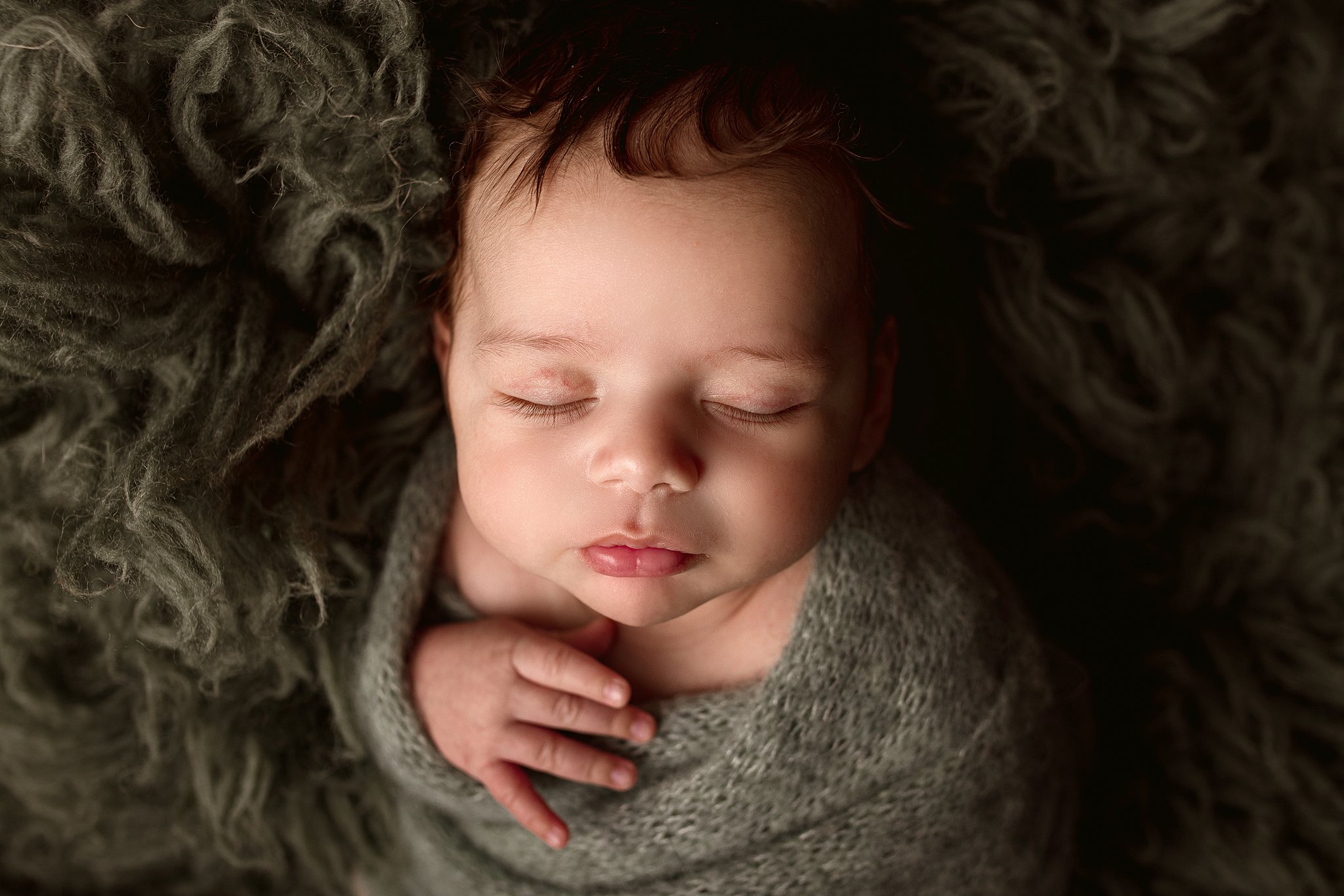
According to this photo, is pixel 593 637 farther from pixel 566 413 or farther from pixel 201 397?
pixel 201 397

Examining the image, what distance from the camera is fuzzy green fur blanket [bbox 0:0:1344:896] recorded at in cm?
81

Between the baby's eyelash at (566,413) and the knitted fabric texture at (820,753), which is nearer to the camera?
the baby's eyelash at (566,413)

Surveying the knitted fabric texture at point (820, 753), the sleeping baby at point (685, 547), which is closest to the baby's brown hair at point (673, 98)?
the sleeping baby at point (685, 547)

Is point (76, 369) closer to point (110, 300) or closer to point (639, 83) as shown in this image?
point (110, 300)

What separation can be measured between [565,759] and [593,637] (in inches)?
4.5

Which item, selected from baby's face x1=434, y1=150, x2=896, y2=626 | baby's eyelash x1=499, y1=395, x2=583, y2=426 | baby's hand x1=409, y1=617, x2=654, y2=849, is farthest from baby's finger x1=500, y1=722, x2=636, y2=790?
baby's eyelash x1=499, y1=395, x2=583, y2=426

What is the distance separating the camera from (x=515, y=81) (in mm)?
851

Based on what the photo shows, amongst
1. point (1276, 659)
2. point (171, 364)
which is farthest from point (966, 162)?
point (171, 364)

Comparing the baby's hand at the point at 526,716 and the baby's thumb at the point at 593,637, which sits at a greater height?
the baby's thumb at the point at 593,637

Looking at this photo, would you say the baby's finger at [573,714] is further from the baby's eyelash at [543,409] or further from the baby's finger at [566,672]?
the baby's eyelash at [543,409]

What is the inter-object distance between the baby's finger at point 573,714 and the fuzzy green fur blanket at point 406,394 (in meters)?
0.19

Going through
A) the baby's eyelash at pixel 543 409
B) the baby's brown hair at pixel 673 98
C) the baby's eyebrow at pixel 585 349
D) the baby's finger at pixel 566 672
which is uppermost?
the baby's brown hair at pixel 673 98

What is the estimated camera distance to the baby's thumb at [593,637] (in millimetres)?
1005

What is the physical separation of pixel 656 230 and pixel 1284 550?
2.49ft
